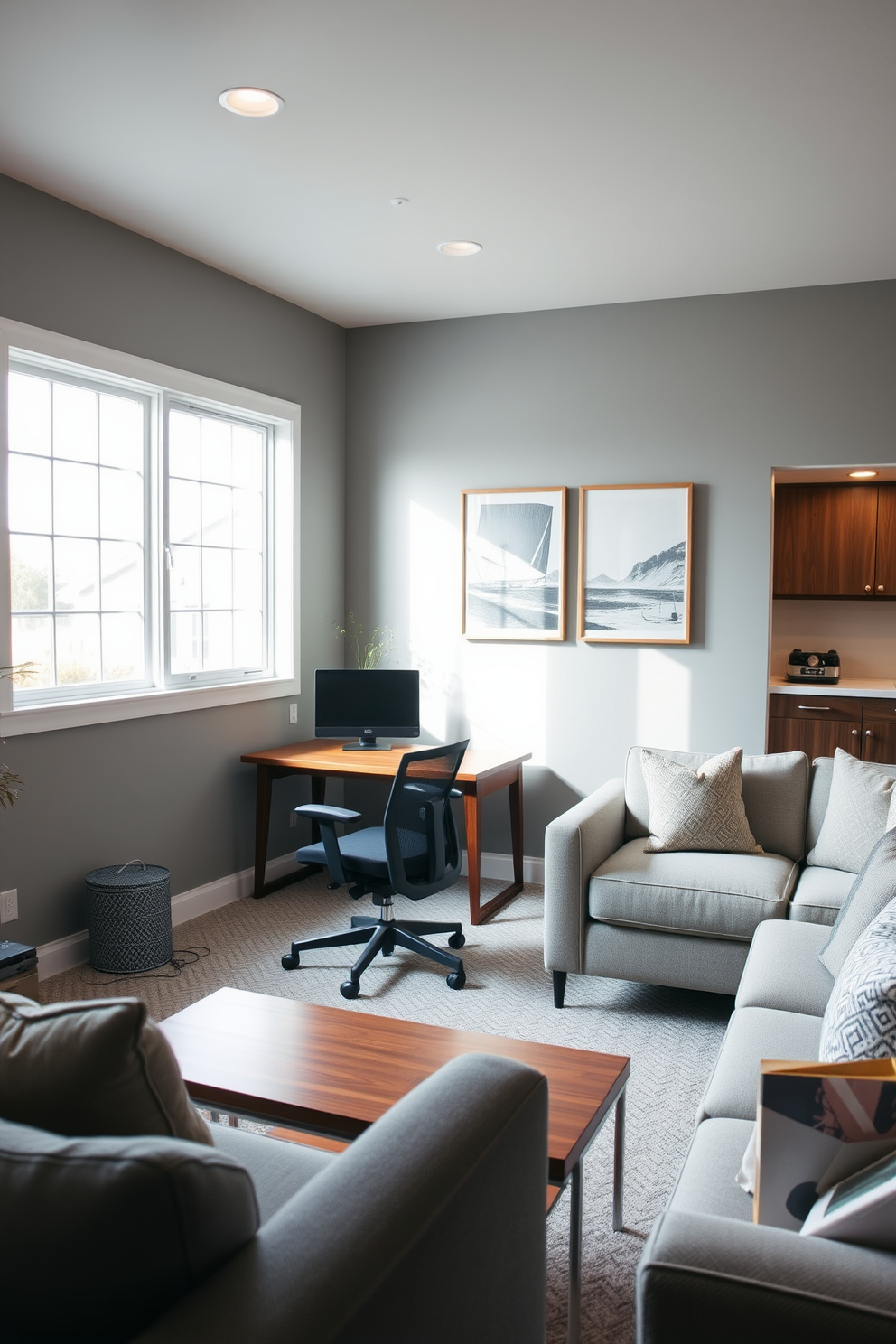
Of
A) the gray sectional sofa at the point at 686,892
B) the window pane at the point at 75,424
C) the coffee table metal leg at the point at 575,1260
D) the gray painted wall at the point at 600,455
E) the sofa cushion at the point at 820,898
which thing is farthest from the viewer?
the gray painted wall at the point at 600,455

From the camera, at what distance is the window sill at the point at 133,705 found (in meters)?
3.50

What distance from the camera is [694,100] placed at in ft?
9.14

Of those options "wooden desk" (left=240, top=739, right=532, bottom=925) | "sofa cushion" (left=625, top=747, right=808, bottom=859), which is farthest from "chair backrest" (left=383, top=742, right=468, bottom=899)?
"sofa cushion" (left=625, top=747, right=808, bottom=859)

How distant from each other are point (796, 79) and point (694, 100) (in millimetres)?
266

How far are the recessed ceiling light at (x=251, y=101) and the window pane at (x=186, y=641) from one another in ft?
6.78

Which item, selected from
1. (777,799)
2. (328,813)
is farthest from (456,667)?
(777,799)

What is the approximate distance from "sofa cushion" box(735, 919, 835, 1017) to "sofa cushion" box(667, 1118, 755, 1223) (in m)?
0.60

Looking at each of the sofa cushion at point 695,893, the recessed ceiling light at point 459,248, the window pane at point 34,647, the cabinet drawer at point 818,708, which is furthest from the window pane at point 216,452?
the cabinet drawer at point 818,708

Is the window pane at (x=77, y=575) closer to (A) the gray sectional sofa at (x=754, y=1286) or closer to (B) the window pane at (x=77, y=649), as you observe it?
(B) the window pane at (x=77, y=649)

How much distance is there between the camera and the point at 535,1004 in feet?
11.6

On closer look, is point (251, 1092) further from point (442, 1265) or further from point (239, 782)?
point (239, 782)

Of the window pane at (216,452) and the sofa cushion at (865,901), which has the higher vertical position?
the window pane at (216,452)

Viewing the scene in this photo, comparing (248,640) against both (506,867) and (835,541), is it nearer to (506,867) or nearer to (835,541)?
(506,867)

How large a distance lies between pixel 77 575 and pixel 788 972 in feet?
9.33
